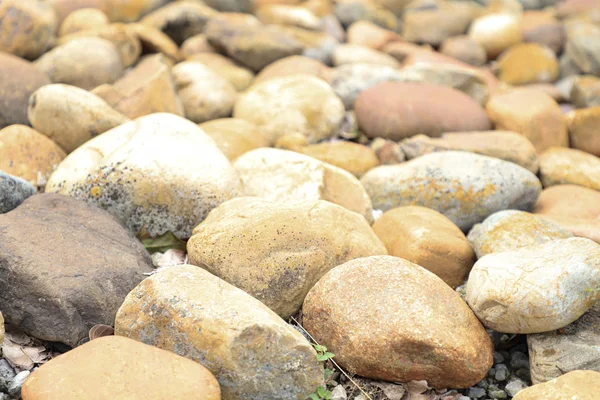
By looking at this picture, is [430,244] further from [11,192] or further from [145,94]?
[145,94]

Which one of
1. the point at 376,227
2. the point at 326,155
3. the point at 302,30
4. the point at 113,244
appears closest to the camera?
the point at 113,244

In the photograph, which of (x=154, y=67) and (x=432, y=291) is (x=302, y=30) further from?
(x=432, y=291)

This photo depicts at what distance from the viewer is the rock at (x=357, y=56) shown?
716cm

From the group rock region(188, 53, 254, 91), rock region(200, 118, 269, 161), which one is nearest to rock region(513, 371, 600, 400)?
rock region(200, 118, 269, 161)

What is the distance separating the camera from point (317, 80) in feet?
19.5

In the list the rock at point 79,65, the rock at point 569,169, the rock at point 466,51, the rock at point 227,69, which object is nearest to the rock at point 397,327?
the rock at point 569,169

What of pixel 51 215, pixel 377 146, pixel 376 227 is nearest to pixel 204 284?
pixel 51 215

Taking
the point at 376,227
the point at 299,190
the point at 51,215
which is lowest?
the point at 376,227

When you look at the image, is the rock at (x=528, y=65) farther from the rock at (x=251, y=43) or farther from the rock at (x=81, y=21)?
the rock at (x=81, y=21)

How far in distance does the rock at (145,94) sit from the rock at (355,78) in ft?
5.62

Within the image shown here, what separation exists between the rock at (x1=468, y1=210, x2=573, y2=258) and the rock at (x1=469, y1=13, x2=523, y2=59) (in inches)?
218

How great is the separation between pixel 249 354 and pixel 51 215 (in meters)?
1.58

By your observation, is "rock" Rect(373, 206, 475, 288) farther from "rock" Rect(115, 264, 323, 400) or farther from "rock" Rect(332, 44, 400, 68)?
"rock" Rect(332, 44, 400, 68)

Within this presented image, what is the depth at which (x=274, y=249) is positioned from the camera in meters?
3.28
